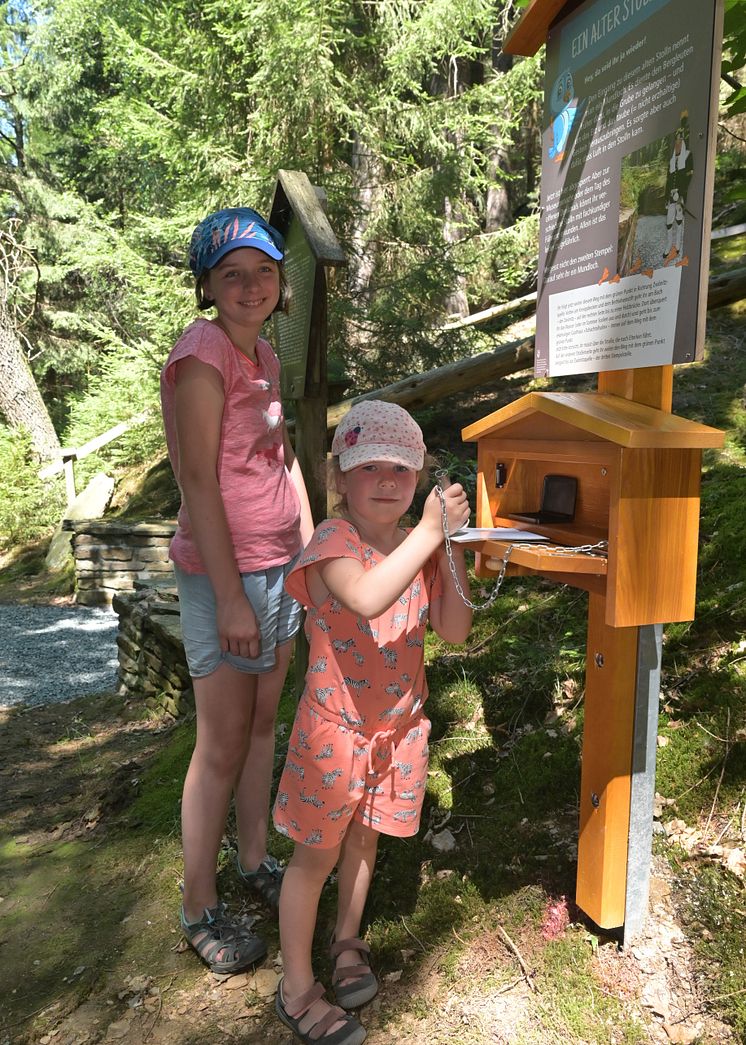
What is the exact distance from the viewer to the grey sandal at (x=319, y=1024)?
1970mm

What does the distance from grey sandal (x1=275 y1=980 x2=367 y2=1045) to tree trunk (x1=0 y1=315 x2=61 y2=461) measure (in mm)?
12732

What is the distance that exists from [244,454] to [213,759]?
893mm

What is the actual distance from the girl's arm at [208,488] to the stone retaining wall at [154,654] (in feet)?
9.24

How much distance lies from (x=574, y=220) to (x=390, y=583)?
1.13 meters

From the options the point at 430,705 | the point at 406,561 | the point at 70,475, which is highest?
the point at 70,475

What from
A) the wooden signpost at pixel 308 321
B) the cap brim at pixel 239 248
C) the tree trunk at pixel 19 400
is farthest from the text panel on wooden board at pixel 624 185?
the tree trunk at pixel 19 400

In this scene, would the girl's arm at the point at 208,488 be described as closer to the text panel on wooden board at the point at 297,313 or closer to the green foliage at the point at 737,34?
the text panel on wooden board at the point at 297,313

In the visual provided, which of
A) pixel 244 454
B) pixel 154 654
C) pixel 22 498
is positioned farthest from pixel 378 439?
pixel 22 498

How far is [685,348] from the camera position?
1643 mm

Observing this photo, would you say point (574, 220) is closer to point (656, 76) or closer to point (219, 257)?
point (656, 76)

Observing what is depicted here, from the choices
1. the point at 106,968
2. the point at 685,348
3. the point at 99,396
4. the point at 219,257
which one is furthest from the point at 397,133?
the point at 99,396

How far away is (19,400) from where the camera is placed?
13.4 metres

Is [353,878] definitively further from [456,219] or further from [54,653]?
[456,219]

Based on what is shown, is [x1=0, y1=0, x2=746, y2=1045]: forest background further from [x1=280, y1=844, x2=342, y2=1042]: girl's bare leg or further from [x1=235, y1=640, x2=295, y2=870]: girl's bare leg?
[x1=235, y1=640, x2=295, y2=870]: girl's bare leg
